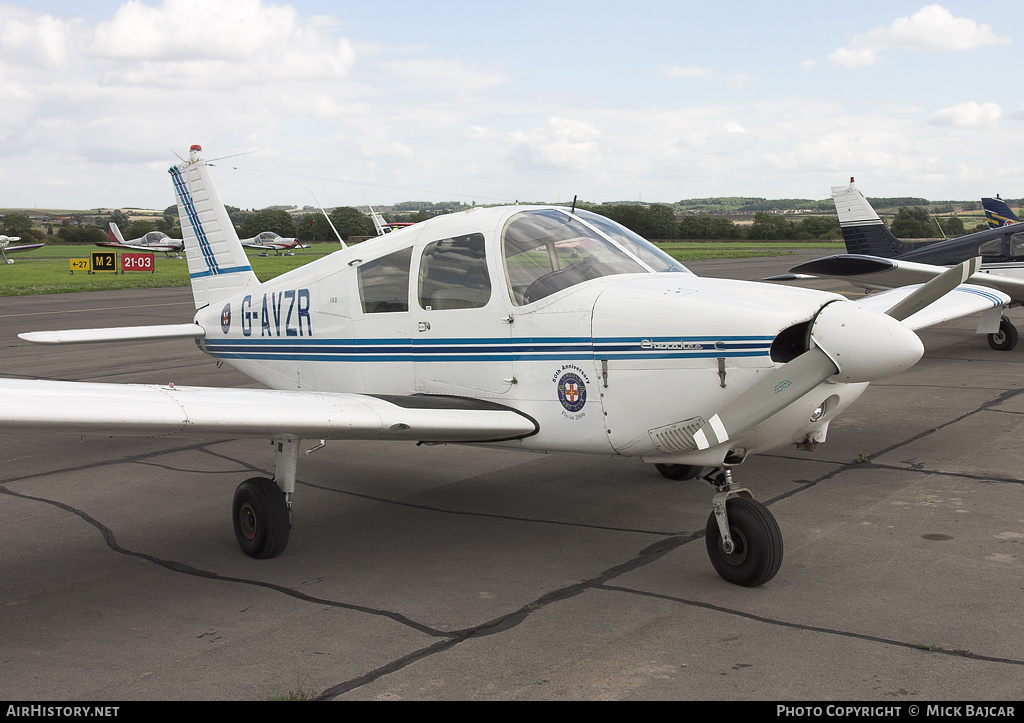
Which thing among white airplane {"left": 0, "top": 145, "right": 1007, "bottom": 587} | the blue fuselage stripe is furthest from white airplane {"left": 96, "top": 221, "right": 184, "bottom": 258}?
white airplane {"left": 0, "top": 145, "right": 1007, "bottom": 587}

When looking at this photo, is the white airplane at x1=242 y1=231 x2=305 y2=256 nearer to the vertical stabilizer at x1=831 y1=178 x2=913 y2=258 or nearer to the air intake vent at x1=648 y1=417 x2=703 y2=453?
the vertical stabilizer at x1=831 y1=178 x2=913 y2=258

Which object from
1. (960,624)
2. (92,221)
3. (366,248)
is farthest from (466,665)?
(92,221)

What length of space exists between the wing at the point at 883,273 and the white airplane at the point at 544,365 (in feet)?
28.8

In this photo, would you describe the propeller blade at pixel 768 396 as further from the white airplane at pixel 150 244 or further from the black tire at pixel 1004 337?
A: the white airplane at pixel 150 244

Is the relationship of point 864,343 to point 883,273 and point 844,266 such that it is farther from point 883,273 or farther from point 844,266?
point 883,273

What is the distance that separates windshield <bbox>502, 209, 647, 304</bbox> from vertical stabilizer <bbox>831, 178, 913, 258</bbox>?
17.1 meters

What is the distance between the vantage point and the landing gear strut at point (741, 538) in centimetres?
495

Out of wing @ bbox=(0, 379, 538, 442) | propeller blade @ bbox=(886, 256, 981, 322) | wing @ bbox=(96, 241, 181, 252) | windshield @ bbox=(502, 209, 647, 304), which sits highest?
→ wing @ bbox=(96, 241, 181, 252)

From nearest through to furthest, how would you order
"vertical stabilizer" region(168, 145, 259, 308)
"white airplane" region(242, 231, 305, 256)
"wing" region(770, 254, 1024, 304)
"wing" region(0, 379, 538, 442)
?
"wing" region(0, 379, 538, 442) < "vertical stabilizer" region(168, 145, 259, 308) < "wing" region(770, 254, 1024, 304) < "white airplane" region(242, 231, 305, 256)

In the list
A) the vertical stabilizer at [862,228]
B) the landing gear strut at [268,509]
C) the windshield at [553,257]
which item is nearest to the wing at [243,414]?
the landing gear strut at [268,509]

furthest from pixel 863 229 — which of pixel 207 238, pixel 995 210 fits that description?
pixel 207 238

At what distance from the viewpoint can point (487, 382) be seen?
5.93 metres

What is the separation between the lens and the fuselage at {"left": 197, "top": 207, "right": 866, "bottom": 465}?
16.2 ft
